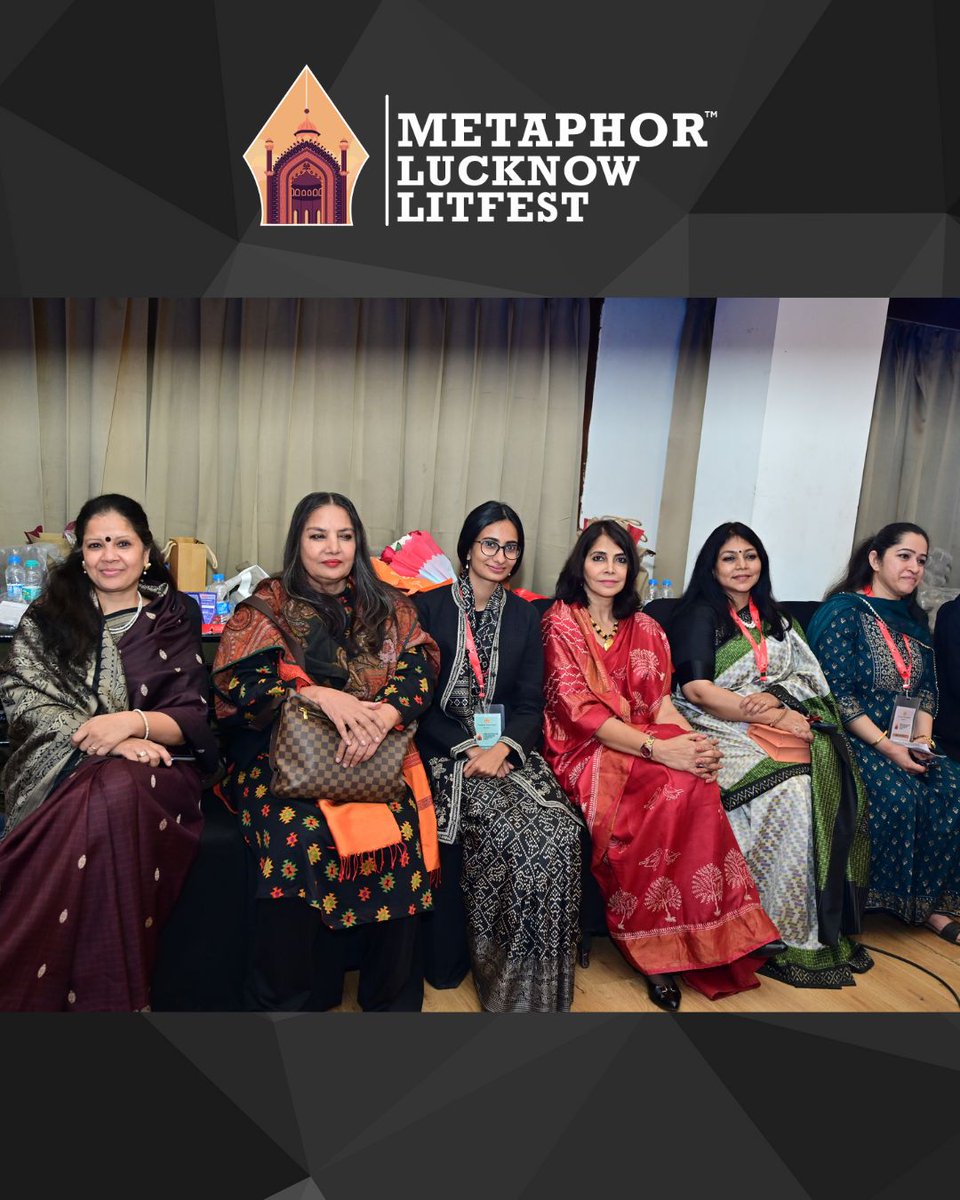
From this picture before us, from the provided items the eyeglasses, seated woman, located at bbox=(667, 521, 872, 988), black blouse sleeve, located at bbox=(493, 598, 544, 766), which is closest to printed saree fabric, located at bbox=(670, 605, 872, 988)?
seated woman, located at bbox=(667, 521, 872, 988)

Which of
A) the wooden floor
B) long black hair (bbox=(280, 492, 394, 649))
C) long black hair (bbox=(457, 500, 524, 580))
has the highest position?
long black hair (bbox=(457, 500, 524, 580))

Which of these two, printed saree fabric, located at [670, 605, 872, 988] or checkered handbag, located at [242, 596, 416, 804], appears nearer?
checkered handbag, located at [242, 596, 416, 804]

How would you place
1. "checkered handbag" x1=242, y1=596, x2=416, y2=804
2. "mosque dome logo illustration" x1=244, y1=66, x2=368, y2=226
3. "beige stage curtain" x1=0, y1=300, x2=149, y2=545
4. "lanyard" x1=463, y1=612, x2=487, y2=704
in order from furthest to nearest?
"beige stage curtain" x1=0, y1=300, x2=149, y2=545, "lanyard" x1=463, y1=612, x2=487, y2=704, "checkered handbag" x1=242, y1=596, x2=416, y2=804, "mosque dome logo illustration" x1=244, y1=66, x2=368, y2=226

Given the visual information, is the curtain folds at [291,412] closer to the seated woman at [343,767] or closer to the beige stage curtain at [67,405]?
the beige stage curtain at [67,405]

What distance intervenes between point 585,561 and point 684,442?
1.36 m

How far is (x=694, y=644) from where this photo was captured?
10.0 ft

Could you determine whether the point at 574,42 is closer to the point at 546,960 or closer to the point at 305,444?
the point at 305,444

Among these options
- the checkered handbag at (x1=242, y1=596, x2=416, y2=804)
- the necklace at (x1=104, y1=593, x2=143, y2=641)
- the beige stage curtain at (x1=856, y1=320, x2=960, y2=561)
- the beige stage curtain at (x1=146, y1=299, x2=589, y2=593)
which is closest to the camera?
the checkered handbag at (x1=242, y1=596, x2=416, y2=804)

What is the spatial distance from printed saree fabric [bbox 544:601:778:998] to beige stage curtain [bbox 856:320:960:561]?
2.51 m

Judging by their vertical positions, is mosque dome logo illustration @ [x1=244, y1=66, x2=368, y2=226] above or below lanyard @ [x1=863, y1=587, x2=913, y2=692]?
above

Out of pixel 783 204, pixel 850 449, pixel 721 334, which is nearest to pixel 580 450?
pixel 721 334

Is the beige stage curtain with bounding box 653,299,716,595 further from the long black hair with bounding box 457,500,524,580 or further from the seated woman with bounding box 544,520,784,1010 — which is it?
the long black hair with bounding box 457,500,524,580

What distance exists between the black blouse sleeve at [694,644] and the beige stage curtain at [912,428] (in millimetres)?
1979

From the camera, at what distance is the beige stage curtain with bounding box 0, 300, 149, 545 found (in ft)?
11.5
